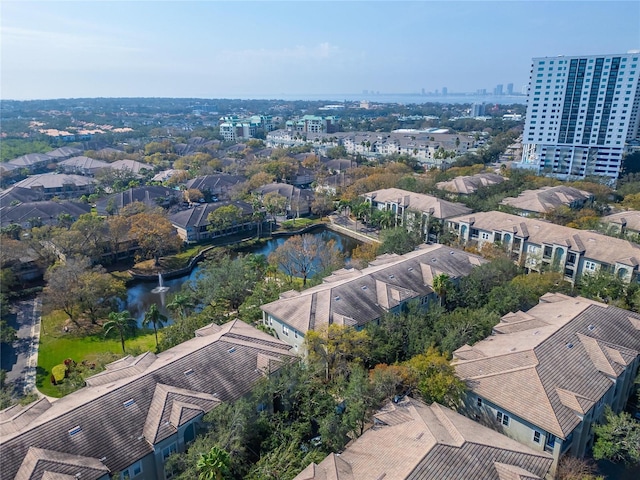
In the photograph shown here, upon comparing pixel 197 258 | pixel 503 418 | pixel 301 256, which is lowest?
pixel 197 258

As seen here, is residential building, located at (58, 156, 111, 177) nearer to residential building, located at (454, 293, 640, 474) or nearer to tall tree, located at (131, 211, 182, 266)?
tall tree, located at (131, 211, 182, 266)

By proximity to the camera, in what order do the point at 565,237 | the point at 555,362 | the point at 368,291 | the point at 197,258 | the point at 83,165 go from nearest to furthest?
the point at 555,362 < the point at 368,291 < the point at 565,237 < the point at 197,258 < the point at 83,165

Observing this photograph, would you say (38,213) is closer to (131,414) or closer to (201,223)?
(201,223)

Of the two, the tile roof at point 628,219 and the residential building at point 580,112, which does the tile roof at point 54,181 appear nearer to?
the tile roof at point 628,219

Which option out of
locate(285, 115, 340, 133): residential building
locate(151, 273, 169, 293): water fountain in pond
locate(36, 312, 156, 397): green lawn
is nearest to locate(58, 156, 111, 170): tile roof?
locate(151, 273, 169, 293): water fountain in pond

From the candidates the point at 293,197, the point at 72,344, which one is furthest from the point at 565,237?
the point at 72,344

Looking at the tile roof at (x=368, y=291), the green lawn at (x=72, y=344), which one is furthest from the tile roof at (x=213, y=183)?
the tile roof at (x=368, y=291)
